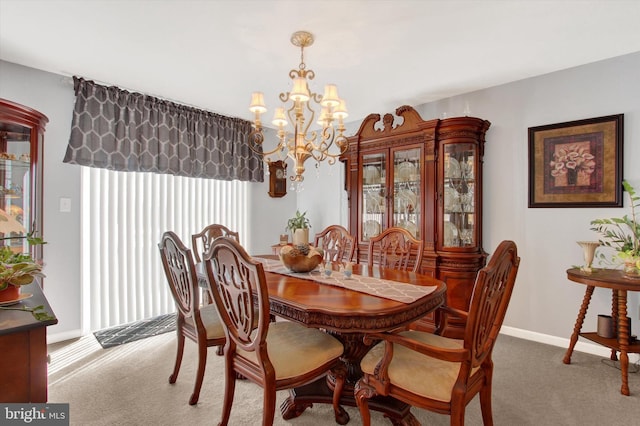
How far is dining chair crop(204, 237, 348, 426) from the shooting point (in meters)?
1.49

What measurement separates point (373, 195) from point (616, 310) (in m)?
2.32

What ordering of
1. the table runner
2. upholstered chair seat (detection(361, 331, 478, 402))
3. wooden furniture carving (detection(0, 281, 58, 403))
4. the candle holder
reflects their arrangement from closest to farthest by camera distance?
1. wooden furniture carving (detection(0, 281, 58, 403))
2. upholstered chair seat (detection(361, 331, 478, 402))
3. the table runner
4. the candle holder

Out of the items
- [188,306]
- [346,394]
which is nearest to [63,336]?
[188,306]

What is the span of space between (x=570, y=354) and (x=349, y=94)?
300 cm

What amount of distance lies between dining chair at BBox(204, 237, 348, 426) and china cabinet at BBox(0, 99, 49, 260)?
1770 mm

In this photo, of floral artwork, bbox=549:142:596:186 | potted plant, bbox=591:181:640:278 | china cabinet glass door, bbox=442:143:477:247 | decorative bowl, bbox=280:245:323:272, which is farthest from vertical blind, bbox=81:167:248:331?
potted plant, bbox=591:181:640:278

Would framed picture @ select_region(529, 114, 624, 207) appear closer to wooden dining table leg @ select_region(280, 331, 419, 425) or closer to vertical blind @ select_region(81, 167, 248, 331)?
wooden dining table leg @ select_region(280, 331, 419, 425)

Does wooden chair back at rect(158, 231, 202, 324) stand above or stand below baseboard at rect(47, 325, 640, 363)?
above

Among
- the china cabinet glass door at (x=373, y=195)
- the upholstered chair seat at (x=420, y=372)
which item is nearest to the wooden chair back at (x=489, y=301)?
the upholstered chair seat at (x=420, y=372)

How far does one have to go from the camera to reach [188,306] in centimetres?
208

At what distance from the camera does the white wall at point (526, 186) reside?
2.66 metres

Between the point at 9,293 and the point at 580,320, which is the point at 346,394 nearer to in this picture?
the point at 9,293

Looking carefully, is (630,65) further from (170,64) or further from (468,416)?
(170,64)

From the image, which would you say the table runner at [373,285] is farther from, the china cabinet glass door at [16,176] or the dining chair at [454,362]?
the china cabinet glass door at [16,176]
